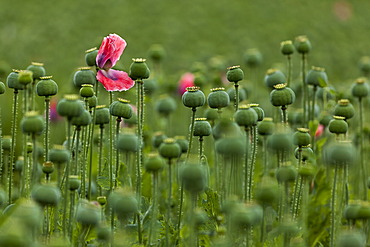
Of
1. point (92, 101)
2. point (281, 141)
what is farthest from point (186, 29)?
point (281, 141)

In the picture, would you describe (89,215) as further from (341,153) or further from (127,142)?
(341,153)

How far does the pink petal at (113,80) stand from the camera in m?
1.77

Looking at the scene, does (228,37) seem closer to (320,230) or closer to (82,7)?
(82,7)

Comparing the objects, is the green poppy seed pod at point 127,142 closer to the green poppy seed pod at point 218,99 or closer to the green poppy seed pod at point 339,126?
the green poppy seed pod at point 218,99

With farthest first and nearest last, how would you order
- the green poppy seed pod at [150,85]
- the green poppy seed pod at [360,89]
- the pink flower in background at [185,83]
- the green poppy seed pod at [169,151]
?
the pink flower in background at [185,83] → the green poppy seed pod at [150,85] → the green poppy seed pod at [360,89] → the green poppy seed pod at [169,151]

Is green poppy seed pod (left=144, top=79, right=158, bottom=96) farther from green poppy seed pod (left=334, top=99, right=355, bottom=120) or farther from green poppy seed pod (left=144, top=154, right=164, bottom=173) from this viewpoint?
green poppy seed pod (left=144, top=154, right=164, bottom=173)

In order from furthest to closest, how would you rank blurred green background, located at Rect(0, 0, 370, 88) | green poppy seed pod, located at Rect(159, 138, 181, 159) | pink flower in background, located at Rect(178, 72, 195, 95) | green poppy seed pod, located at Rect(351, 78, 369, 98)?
blurred green background, located at Rect(0, 0, 370, 88)
pink flower in background, located at Rect(178, 72, 195, 95)
green poppy seed pod, located at Rect(351, 78, 369, 98)
green poppy seed pod, located at Rect(159, 138, 181, 159)

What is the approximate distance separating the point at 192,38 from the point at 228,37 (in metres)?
0.37

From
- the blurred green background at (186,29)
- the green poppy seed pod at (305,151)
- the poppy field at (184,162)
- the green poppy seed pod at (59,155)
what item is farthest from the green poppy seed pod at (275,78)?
the blurred green background at (186,29)

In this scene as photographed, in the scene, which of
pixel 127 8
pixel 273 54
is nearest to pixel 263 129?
pixel 273 54

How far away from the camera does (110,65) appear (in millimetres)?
1803

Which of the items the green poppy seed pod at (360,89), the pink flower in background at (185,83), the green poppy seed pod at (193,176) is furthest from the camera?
the pink flower in background at (185,83)

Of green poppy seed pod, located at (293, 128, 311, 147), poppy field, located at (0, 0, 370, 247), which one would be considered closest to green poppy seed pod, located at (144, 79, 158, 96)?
poppy field, located at (0, 0, 370, 247)

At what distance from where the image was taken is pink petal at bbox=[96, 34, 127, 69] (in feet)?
5.83
